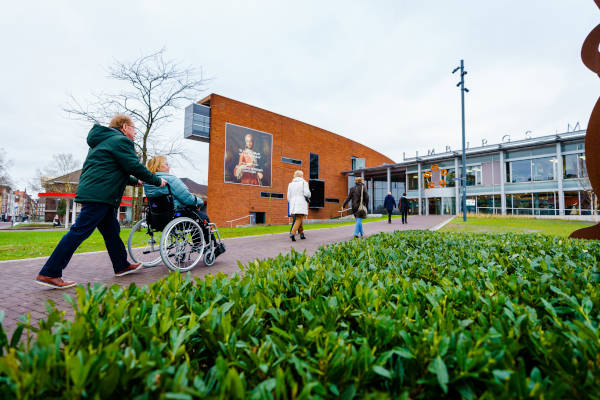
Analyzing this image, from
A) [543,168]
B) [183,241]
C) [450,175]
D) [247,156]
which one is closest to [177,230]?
[183,241]

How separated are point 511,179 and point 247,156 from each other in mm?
27433

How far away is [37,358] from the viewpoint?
0.91 metres

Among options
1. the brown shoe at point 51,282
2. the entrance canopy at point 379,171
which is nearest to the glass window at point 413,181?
the entrance canopy at point 379,171

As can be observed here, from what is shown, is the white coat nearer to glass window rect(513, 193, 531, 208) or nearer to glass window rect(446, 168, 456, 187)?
glass window rect(446, 168, 456, 187)

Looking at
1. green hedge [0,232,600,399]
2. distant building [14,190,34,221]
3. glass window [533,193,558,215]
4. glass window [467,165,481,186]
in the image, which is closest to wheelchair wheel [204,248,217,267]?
green hedge [0,232,600,399]

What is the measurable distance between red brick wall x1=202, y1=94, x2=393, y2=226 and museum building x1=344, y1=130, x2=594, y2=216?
314 inches

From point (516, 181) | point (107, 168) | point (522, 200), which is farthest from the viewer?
point (516, 181)

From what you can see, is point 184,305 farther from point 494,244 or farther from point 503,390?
point 494,244

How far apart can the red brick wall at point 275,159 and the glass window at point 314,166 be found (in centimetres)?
63

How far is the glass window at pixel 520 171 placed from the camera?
28.9 metres

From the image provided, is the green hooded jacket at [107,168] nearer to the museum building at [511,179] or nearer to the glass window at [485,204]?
the museum building at [511,179]

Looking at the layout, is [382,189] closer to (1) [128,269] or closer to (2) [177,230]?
(2) [177,230]

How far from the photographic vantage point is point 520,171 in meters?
29.4

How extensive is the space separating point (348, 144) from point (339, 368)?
44239mm
